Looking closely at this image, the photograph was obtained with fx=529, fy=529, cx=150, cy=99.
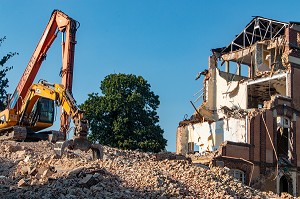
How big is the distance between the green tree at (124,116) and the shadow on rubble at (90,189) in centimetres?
2546

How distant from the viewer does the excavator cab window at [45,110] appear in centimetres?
2807

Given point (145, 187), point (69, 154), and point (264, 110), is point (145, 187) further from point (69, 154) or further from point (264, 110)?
point (264, 110)

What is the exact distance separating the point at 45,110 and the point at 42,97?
1282 millimetres

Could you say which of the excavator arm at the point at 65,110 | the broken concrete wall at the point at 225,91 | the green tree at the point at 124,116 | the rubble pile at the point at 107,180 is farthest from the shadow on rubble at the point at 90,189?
the green tree at the point at 124,116

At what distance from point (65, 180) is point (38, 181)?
1.19 metres

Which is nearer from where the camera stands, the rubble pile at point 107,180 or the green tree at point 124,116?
the rubble pile at point 107,180

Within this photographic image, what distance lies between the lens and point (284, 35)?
36938mm

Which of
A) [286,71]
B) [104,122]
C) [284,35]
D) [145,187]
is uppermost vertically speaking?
[284,35]

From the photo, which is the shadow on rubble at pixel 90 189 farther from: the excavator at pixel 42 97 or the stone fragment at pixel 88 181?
the excavator at pixel 42 97

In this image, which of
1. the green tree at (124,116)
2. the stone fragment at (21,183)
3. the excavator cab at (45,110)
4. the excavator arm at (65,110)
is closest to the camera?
the stone fragment at (21,183)

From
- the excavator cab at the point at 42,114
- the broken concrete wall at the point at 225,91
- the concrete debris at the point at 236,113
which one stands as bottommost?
the excavator cab at the point at 42,114

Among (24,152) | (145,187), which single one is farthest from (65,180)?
(24,152)

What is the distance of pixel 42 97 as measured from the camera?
27.2 m

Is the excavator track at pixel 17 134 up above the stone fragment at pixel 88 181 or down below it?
above
